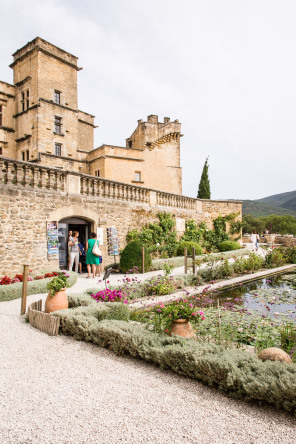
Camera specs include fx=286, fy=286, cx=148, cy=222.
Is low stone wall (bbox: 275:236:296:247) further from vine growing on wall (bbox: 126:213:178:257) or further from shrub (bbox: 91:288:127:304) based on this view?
shrub (bbox: 91:288:127:304)

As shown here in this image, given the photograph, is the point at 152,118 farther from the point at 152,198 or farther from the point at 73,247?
the point at 73,247

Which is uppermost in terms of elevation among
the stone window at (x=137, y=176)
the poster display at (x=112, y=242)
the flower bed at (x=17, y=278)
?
the stone window at (x=137, y=176)

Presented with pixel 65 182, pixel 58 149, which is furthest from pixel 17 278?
pixel 58 149

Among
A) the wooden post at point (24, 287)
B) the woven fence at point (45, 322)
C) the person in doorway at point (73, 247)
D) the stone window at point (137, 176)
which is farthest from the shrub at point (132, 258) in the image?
the stone window at point (137, 176)

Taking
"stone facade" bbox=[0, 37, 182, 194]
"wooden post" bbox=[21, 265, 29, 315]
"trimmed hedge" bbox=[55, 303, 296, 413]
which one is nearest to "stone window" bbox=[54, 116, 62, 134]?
"stone facade" bbox=[0, 37, 182, 194]

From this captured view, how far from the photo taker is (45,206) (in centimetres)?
1025

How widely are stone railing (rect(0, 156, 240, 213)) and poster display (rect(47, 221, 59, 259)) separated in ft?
4.42

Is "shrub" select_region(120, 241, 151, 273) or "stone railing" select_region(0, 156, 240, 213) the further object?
"shrub" select_region(120, 241, 151, 273)

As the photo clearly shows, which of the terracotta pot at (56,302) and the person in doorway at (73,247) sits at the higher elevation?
the person in doorway at (73,247)

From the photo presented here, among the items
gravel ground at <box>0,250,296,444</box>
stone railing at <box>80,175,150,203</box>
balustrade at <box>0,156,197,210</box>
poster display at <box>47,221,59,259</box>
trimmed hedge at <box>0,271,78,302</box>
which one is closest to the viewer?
gravel ground at <box>0,250,296,444</box>

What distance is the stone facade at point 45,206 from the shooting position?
9.20m

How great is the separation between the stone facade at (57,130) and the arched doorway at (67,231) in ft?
32.1

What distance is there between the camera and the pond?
6.61 metres

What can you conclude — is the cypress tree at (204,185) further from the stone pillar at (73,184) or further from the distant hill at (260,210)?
the distant hill at (260,210)
